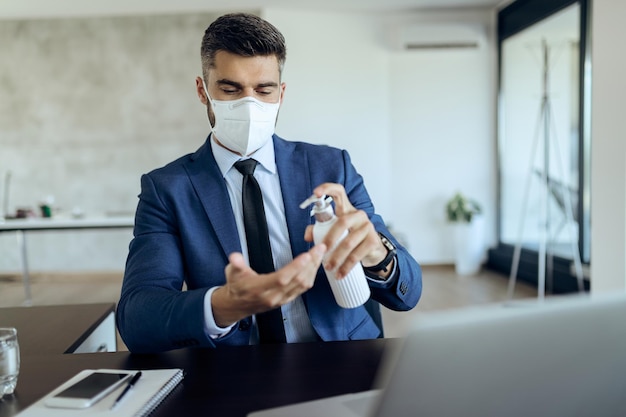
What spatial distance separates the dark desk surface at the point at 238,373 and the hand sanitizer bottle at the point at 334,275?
0.39 feet

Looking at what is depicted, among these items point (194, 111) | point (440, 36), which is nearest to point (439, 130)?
point (440, 36)

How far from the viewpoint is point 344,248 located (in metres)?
0.89

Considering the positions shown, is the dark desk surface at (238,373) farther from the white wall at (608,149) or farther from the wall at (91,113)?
the wall at (91,113)

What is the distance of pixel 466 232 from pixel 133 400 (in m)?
5.21

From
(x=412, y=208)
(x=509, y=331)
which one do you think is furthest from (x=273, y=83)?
(x=412, y=208)

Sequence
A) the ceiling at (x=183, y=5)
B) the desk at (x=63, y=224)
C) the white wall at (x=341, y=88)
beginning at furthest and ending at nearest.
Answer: the white wall at (x=341, y=88), the ceiling at (x=183, y=5), the desk at (x=63, y=224)

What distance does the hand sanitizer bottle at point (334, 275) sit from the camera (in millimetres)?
908

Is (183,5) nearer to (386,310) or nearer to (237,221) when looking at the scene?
(386,310)

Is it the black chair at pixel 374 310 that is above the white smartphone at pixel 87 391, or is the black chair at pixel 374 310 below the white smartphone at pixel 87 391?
below

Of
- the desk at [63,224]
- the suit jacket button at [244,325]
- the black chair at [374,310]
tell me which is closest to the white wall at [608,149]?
Result: the black chair at [374,310]

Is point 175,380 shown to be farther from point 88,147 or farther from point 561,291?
point 88,147

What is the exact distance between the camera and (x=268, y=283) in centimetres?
79

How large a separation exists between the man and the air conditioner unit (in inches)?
185

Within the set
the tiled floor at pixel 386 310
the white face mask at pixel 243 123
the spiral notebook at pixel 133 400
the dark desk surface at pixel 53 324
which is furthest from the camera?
the tiled floor at pixel 386 310
